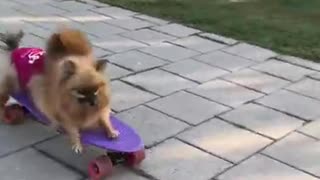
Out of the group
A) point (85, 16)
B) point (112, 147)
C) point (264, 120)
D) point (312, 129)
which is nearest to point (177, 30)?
point (85, 16)

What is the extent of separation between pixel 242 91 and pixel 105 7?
248cm

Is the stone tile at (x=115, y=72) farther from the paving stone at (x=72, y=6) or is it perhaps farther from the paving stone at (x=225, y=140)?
the paving stone at (x=72, y=6)

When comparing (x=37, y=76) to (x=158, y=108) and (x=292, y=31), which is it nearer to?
(x=158, y=108)

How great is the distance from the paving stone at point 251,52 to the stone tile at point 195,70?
48 centimetres

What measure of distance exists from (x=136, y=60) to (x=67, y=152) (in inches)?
65.7

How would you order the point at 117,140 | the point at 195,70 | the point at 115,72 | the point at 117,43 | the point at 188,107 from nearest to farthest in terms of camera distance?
the point at 117,140
the point at 188,107
the point at 115,72
the point at 195,70
the point at 117,43

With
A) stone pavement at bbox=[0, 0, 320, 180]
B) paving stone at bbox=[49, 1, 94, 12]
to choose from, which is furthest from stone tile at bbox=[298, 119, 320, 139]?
paving stone at bbox=[49, 1, 94, 12]

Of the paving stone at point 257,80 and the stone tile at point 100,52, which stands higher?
the stone tile at point 100,52

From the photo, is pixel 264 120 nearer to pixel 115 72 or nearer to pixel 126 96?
pixel 126 96

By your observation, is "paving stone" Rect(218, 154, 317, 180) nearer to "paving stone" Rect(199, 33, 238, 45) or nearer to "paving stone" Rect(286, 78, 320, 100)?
"paving stone" Rect(286, 78, 320, 100)

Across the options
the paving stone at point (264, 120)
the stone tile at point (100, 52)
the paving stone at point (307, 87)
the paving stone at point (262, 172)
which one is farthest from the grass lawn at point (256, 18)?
the paving stone at point (262, 172)

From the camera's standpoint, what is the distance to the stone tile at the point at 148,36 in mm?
5461

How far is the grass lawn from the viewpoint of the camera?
5.58m

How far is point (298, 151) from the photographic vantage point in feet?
11.9
